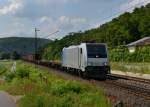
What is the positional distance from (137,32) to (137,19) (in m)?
3.61

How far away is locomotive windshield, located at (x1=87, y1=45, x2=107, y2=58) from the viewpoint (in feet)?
117

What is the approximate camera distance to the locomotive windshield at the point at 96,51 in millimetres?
35594

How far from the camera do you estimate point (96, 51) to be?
117 feet

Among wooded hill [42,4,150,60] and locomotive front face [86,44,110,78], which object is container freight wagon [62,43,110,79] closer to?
locomotive front face [86,44,110,78]

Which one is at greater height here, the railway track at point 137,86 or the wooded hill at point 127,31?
the wooded hill at point 127,31

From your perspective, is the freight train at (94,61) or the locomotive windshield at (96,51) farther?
the locomotive windshield at (96,51)

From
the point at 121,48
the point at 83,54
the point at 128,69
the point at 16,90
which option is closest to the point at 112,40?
the point at 121,48

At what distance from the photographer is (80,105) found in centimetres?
1573

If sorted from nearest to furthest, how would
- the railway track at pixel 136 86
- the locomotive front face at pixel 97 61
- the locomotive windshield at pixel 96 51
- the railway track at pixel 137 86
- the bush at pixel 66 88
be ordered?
the bush at pixel 66 88 → the railway track at pixel 136 86 → the railway track at pixel 137 86 → the locomotive front face at pixel 97 61 → the locomotive windshield at pixel 96 51

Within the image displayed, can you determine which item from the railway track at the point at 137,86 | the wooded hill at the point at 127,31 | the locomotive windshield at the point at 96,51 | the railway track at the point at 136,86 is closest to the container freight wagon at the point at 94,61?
the locomotive windshield at the point at 96,51

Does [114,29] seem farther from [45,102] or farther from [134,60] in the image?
[45,102]

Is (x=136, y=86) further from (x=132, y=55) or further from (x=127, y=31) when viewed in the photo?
(x=127, y=31)

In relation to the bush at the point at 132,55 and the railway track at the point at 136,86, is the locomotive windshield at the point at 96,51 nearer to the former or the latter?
the railway track at the point at 136,86

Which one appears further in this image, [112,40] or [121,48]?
[112,40]
